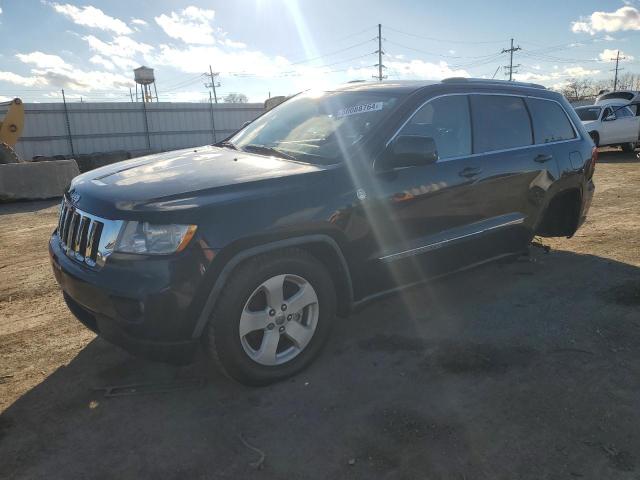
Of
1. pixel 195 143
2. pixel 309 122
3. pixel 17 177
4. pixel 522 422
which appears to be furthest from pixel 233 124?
pixel 522 422

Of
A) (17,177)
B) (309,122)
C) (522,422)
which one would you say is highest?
(309,122)

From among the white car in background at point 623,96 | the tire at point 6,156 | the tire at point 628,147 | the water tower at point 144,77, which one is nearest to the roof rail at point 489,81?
the tire at point 6,156

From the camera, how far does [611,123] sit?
17078mm

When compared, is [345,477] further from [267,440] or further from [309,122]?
[309,122]

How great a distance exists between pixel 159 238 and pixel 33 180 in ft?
32.6

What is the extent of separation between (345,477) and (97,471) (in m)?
1.16

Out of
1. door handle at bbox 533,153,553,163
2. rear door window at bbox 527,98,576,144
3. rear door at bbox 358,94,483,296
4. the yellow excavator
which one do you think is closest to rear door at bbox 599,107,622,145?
rear door window at bbox 527,98,576,144

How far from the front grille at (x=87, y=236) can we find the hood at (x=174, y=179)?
8cm

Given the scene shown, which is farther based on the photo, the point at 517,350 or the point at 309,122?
the point at 309,122

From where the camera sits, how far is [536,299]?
4234 millimetres

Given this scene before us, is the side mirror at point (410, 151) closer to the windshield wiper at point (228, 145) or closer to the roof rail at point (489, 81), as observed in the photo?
the roof rail at point (489, 81)

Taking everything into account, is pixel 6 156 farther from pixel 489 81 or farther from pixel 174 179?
pixel 489 81

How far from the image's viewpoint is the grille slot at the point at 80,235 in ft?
8.75

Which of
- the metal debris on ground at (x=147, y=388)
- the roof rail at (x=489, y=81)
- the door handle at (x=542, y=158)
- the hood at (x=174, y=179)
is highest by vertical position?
the roof rail at (x=489, y=81)
